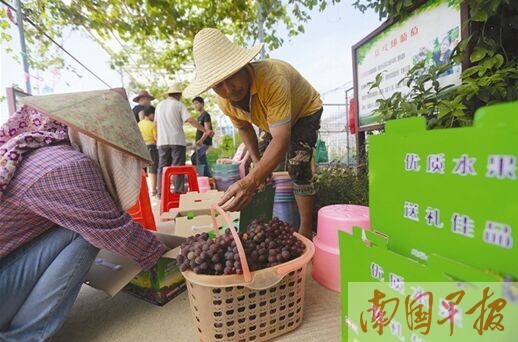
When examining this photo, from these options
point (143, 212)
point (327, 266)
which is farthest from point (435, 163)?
point (143, 212)

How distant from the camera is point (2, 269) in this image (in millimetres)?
1059

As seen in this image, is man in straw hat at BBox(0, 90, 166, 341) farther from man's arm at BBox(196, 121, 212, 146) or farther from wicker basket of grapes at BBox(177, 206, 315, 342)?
man's arm at BBox(196, 121, 212, 146)

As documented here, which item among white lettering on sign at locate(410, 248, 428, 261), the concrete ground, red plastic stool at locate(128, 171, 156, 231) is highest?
white lettering on sign at locate(410, 248, 428, 261)

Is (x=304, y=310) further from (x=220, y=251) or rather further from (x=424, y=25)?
(x=424, y=25)

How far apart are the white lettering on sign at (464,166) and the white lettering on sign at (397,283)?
0.24 metres

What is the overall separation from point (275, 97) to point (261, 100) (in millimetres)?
108

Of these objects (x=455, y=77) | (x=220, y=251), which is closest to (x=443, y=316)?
(x=220, y=251)

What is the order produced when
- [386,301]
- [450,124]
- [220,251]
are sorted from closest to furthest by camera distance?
[386,301] → [220,251] → [450,124]

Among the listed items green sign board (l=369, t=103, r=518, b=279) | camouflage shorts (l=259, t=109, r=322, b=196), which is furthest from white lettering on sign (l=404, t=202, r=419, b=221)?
camouflage shorts (l=259, t=109, r=322, b=196)

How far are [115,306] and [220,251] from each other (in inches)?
32.9

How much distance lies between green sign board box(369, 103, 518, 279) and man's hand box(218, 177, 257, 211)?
1.92 ft

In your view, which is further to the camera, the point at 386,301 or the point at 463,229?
the point at 386,301

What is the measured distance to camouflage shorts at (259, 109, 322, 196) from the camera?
1848 mm

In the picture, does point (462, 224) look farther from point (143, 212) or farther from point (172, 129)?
point (172, 129)
